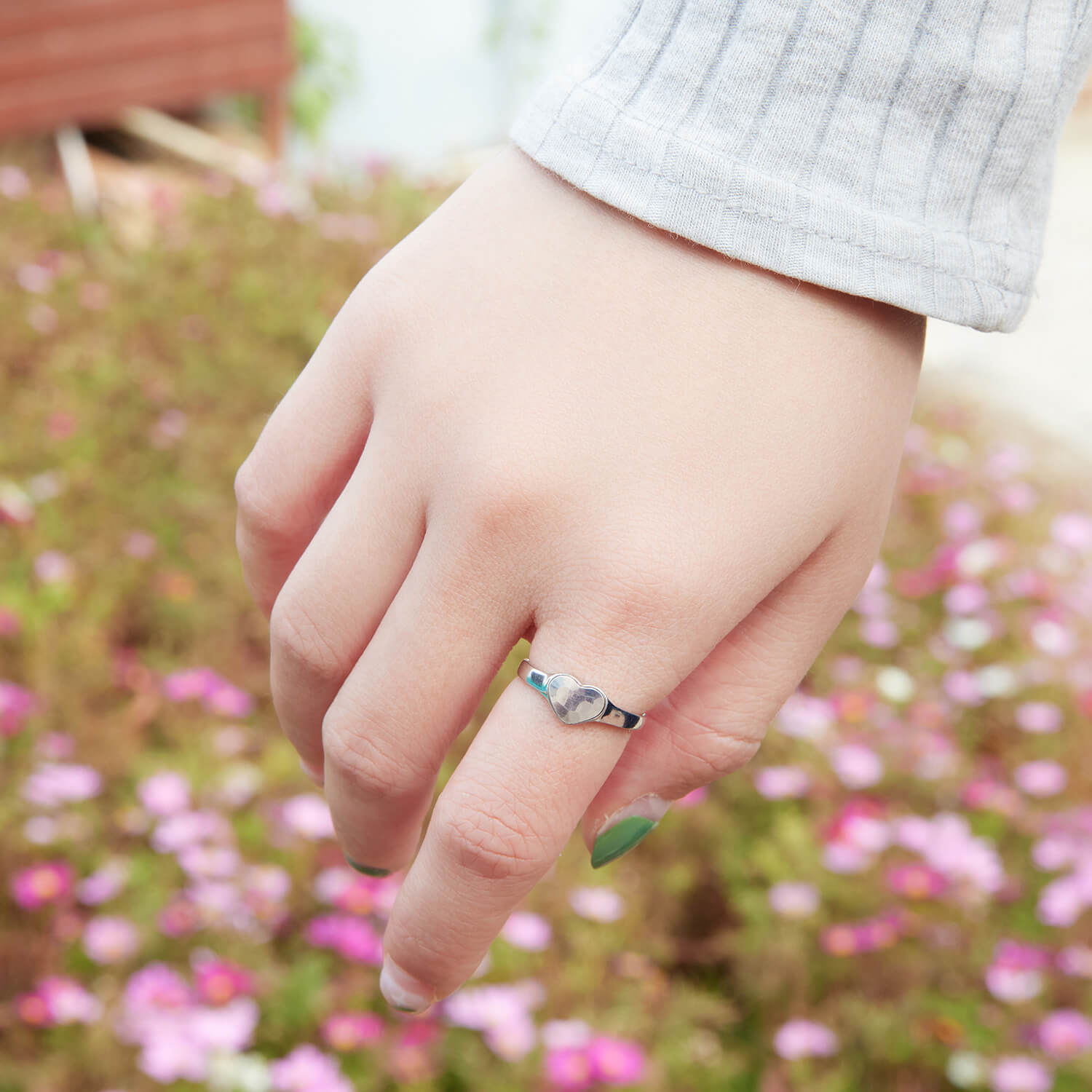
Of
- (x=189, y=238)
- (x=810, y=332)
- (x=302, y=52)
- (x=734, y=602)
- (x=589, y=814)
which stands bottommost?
(x=302, y=52)

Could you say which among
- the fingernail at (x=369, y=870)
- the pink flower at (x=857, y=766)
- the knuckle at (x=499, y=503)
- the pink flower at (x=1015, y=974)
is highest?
the knuckle at (x=499, y=503)

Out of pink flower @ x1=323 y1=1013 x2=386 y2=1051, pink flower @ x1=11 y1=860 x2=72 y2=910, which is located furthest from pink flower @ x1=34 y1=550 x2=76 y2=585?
pink flower @ x1=323 y1=1013 x2=386 y2=1051

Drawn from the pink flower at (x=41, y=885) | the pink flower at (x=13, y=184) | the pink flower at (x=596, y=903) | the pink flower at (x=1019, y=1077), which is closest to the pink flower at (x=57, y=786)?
the pink flower at (x=41, y=885)

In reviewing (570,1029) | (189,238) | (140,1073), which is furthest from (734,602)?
(189,238)

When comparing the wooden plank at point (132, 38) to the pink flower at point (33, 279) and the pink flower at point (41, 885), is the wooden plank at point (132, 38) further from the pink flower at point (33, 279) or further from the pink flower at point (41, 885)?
the pink flower at point (41, 885)

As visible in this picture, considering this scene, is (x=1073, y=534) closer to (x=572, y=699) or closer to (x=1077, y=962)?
(x=1077, y=962)

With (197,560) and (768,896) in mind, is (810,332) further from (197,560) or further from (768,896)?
(197,560)

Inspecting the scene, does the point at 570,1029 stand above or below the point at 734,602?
below

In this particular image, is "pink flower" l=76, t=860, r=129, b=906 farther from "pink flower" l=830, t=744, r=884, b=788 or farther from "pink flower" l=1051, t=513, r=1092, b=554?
"pink flower" l=1051, t=513, r=1092, b=554
